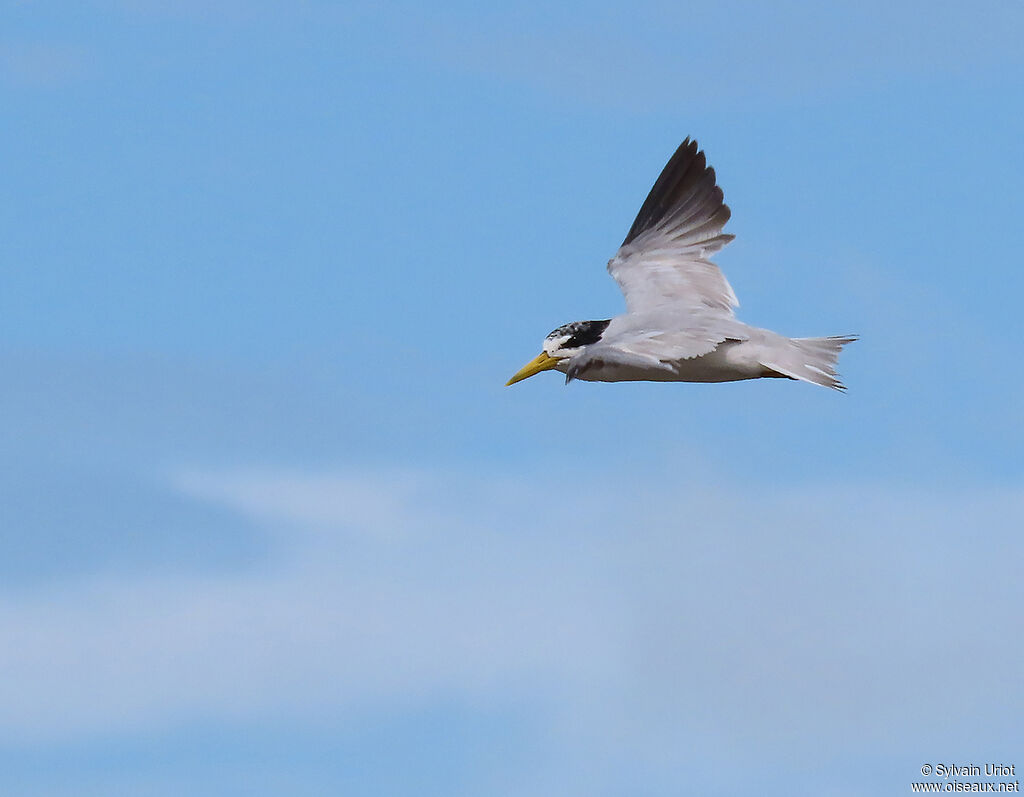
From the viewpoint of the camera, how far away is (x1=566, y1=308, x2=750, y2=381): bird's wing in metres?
17.0

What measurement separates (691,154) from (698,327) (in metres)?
4.03

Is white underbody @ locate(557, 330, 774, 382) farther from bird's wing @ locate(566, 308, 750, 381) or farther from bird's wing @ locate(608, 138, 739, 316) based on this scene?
bird's wing @ locate(608, 138, 739, 316)

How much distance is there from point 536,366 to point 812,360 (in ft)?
10.9

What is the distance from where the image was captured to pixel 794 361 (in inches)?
714

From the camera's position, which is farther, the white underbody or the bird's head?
the bird's head

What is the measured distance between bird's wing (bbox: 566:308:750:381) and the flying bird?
11 millimetres

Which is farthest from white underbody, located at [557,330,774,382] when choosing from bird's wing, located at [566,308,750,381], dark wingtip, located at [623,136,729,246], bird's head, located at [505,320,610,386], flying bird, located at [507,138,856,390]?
dark wingtip, located at [623,136,729,246]

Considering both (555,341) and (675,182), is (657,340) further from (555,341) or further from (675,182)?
(675,182)

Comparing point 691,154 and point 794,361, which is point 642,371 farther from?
point 691,154

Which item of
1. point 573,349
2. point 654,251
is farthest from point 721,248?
point 573,349

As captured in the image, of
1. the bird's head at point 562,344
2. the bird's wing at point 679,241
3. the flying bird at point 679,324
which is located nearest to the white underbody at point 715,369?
the flying bird at point 679,324

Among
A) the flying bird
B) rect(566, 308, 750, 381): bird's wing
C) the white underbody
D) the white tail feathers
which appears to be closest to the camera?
rect(566, 308, 750, 381): bird's wing

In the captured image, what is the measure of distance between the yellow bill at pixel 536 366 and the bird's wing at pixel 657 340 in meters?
0.85

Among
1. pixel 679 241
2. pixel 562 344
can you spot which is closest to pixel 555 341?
pixel 562 344
